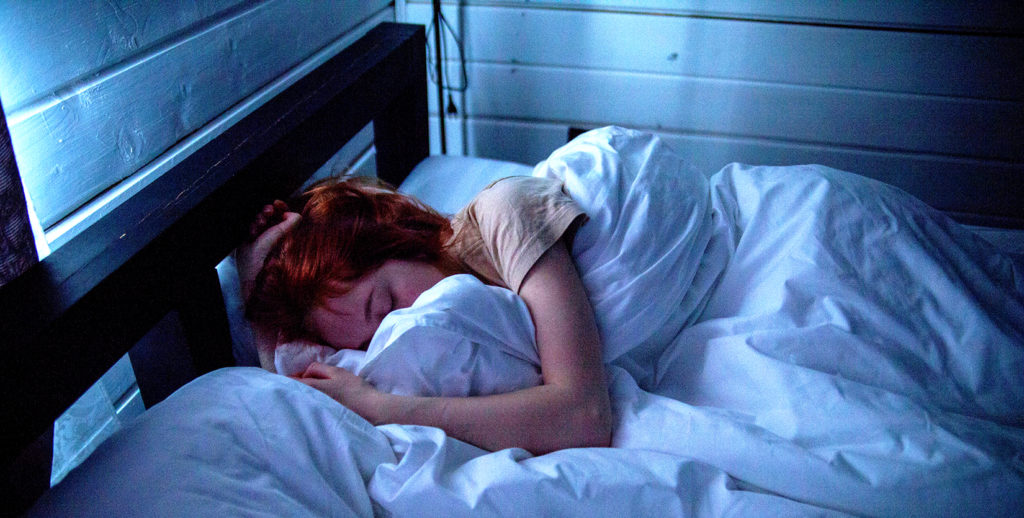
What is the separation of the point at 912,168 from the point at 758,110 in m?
0.53

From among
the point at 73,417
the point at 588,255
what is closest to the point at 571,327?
the point at 588,255

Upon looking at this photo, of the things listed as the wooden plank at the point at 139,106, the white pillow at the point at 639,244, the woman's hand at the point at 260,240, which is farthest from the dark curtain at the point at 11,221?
the white pillow at the point at 639,244

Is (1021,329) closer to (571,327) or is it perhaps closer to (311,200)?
(571,327)

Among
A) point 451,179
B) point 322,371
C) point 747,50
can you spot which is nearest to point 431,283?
point 322,371

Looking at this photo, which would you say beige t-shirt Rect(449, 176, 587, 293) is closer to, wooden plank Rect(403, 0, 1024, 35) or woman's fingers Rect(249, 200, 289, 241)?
woman's fingers Rect(249, 200, 289, 241)

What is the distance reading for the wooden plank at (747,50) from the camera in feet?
6.46

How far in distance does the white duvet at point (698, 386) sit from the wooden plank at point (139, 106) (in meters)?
0.37

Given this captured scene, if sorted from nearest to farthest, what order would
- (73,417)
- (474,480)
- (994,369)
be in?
(474,480)
(994,369)
(73,417)

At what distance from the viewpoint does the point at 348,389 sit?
2.83ft

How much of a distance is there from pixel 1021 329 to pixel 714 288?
420 mm

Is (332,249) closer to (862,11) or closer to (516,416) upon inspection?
(516,416)

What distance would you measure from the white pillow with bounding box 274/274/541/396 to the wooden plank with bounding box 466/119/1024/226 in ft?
4.88

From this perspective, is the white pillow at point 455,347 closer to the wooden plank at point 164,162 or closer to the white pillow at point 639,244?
the white pillow at point 639,244

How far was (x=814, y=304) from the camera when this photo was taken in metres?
0.96
